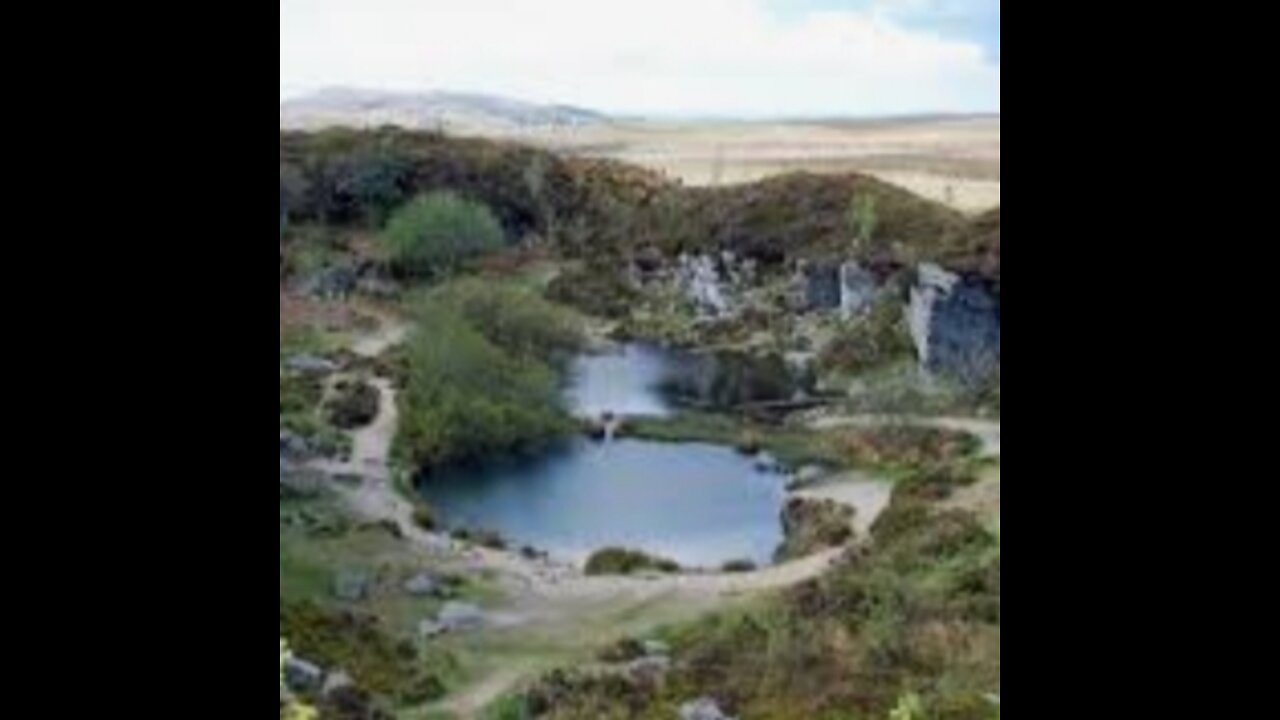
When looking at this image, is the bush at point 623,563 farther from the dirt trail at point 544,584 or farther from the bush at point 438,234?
the bush at point 438,234

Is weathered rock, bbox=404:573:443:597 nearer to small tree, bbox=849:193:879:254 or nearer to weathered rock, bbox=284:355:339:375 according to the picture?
weathered rock, bbox=284:355:339:375

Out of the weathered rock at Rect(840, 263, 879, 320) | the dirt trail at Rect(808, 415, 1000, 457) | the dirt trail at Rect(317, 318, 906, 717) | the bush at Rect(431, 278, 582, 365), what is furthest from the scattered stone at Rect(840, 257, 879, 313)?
the bush at Rect(431, 278, 582, 365)

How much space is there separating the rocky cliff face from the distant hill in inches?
33.5

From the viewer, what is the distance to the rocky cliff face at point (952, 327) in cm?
350

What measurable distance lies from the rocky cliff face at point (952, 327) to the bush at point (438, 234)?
0.93m

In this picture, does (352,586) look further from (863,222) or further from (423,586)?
(863,222)

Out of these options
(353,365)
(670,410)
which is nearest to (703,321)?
(670,410)

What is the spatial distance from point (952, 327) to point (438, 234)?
1.10m

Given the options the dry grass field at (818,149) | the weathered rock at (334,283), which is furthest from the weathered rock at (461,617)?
the dry grass field at (818,149)

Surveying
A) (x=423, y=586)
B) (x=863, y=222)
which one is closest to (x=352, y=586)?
(x=423, y=586)
